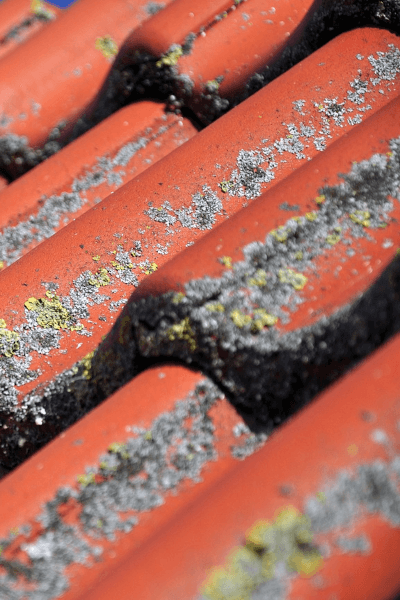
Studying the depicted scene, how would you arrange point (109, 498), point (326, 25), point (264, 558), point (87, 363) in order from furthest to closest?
point (326, 25), point (87, 363), point (109, 498), point (264, 558)

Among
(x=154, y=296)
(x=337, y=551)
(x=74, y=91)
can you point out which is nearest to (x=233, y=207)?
(x=154, y=296)

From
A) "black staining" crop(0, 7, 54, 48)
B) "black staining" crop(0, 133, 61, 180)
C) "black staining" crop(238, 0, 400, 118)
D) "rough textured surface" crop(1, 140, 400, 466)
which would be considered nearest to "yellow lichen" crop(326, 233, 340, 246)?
"rough textured surface" crop(1, 140, 400, 466)

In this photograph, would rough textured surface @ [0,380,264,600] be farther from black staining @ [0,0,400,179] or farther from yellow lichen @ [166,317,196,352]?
black staining @ [0,0,400,179]

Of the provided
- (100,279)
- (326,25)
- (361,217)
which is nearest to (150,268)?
(100,279)

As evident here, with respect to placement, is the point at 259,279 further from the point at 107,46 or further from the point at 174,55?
the point at 107,46

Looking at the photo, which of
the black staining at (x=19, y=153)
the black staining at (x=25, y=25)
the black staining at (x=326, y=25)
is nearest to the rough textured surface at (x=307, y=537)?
the black staining at (x=326, y=25)

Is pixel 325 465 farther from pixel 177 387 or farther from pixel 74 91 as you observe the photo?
pixel 74 91

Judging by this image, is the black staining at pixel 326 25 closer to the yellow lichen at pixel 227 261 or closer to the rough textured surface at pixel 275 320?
the rough textured surface at pixel 275 320
